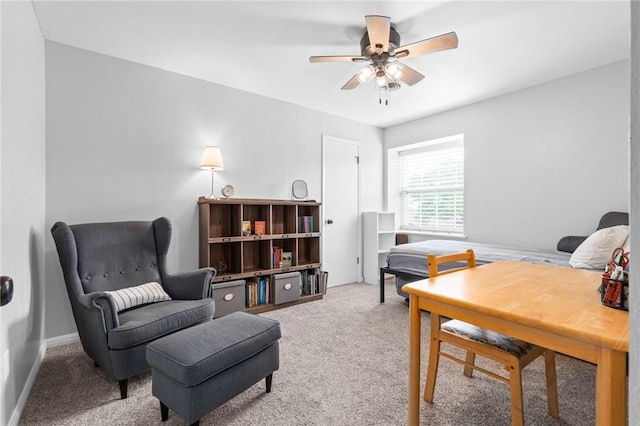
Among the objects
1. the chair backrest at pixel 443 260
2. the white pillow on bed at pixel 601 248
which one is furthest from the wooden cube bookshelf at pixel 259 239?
the white pillow on bed at pixel 601 248

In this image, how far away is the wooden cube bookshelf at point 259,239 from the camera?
11.0ft

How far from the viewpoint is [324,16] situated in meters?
2.32

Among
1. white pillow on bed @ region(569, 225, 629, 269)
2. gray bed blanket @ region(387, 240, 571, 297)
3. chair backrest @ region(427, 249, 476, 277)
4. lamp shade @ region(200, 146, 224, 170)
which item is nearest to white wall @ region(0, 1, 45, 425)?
lamp shade @ region(200, 146, 224, 170)

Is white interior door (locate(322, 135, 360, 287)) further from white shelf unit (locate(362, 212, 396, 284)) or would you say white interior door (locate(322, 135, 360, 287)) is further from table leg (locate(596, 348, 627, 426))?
table leg (locate(596, 348, 627, 426))

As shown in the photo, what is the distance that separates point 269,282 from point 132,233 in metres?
1.47

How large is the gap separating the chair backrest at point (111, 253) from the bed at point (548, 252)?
93.4 inches

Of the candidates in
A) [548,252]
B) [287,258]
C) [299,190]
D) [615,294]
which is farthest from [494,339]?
[299,190]

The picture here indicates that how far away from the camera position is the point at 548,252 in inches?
125

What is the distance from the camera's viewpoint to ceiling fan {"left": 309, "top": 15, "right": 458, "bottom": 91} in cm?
214

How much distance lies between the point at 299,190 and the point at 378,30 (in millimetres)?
2334

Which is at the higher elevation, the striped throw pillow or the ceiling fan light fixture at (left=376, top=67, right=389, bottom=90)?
the ceiling fan light fixture at (left=376, top=67, right=389, bottom=90)

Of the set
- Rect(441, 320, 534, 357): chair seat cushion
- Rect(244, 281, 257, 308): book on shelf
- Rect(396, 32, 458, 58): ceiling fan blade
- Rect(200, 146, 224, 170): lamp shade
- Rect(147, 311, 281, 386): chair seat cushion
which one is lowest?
Rect(244, 281, 257, 308): book on shelf

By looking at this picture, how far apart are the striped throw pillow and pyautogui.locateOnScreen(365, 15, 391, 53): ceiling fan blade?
2435 millimetres

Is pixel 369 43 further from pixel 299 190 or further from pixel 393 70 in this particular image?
pixel 299 190
